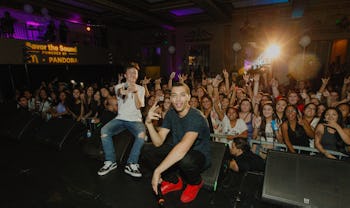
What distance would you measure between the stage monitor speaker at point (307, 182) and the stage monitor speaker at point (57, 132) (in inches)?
144

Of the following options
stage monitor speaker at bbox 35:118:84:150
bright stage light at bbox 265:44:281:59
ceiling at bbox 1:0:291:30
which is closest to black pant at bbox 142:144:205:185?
stage monitor speaker at bbox 35:118:84:150

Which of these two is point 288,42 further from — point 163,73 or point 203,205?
point 203,205

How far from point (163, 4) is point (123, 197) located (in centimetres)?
783

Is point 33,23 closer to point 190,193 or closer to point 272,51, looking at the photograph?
point 190,193

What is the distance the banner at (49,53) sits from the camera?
772 centimetres

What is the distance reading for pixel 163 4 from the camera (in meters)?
8.02

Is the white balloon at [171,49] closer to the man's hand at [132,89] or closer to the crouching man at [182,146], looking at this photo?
the man's hand at [132,89]

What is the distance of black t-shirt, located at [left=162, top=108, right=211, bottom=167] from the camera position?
1.98m

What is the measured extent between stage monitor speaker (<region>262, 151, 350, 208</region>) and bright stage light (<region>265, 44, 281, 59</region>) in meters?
8.44

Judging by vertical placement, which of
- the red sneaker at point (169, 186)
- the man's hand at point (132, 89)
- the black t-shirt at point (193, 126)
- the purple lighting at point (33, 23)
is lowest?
the red sneaker at point (169, 186)

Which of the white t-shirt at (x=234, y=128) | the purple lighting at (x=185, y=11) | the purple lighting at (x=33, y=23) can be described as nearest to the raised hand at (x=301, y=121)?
the white t-shirt at (x=234, y=128)

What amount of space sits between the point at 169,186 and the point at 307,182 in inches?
62.2

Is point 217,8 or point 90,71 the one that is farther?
point 90,71

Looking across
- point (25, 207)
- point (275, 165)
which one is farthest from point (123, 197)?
point (275, 165)
